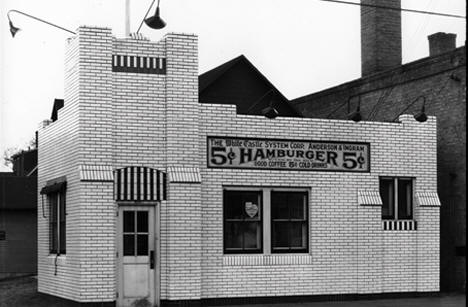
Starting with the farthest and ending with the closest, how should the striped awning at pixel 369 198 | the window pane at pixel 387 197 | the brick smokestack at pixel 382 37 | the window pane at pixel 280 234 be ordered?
the brick smokestack at pixel 382 37
the window pane at pixel 387 197
the striped awning at pixel 369 198
the window pane at pixel 280 234

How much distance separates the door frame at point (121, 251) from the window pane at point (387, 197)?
553 cm

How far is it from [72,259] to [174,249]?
211cm

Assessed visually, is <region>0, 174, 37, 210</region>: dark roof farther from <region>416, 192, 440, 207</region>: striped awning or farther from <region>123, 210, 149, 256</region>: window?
<region>416, 192, 440, 207</region>: striped awning

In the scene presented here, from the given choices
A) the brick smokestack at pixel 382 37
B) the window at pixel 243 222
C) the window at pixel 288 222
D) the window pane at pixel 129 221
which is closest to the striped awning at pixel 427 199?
the window at pixel 288 222

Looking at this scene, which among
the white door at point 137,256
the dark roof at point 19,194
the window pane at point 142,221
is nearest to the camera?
the white door at point 137,256

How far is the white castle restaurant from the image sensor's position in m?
17.8

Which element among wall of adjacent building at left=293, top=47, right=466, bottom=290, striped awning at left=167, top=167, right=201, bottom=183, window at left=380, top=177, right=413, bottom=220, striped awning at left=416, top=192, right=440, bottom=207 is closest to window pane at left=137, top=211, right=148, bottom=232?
striped awning at left=167, top=167, right=201, bottom=183

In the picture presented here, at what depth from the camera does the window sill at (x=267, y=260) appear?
18781 mm

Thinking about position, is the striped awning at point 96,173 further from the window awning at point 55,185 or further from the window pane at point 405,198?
the window pane at point 405,198

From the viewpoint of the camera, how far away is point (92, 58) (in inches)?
702

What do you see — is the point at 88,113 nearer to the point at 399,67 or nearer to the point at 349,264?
the point at 349,264

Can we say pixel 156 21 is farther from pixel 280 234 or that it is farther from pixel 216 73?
pixel 216 73

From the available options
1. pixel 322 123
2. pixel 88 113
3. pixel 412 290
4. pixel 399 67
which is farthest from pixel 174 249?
pixel 399 67

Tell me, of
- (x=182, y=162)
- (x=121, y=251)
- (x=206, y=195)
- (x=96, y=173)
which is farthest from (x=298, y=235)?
(x=96, y=173)
